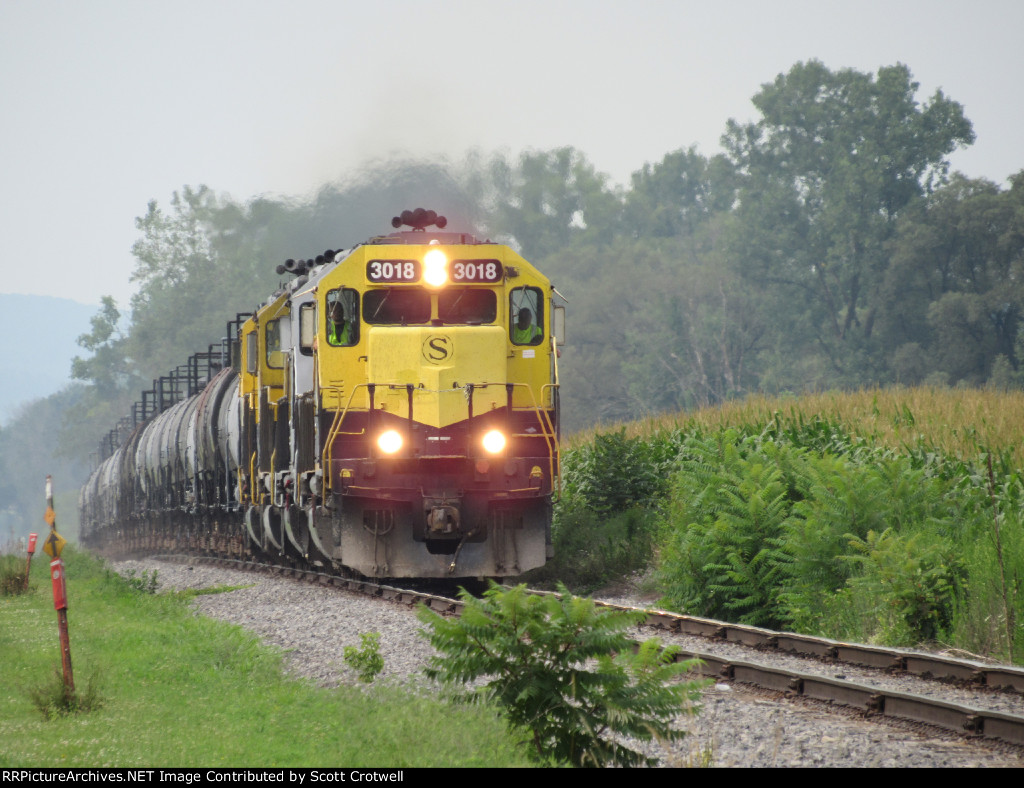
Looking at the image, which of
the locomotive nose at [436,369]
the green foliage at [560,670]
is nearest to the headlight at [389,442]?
the locomotive nose at [436,369]

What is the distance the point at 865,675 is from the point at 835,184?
42.9m

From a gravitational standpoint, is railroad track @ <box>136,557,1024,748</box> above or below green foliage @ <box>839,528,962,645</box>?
below

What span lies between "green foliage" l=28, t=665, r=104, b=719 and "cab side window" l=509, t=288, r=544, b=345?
647cm

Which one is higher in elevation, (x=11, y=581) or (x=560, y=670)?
(x=560, y=670)

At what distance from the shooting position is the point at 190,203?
83.4 meters

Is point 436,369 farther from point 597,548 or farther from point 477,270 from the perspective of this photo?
point 597,548

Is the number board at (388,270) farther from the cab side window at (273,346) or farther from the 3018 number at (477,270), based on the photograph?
the cab side window at (273,346)

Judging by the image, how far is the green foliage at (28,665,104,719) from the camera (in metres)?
8.22

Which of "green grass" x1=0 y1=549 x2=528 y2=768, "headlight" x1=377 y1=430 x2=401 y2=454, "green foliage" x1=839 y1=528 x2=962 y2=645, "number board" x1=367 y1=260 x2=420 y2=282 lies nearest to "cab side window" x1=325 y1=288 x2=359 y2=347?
"number board" x1=367 y1=260 x2=420 y2=282

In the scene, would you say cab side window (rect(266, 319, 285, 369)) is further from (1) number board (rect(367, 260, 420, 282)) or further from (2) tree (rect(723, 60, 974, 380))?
(2) tree (rect(723, 60, 974, 380))

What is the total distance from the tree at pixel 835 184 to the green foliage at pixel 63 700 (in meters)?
41.0

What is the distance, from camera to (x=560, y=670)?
247 inches

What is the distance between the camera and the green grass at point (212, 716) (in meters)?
6.32

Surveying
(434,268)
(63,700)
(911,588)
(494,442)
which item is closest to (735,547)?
(911,588)
